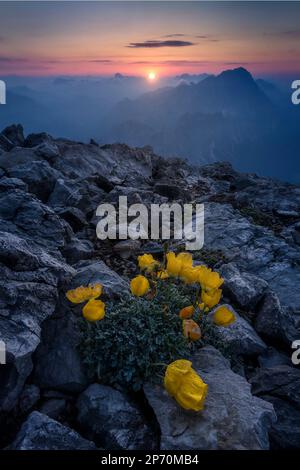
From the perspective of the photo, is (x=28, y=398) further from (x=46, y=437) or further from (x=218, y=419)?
(x=218, y=419)

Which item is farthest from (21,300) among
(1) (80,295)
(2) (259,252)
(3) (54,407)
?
(2) (259,252)

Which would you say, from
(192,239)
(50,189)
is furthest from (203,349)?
(50,189)

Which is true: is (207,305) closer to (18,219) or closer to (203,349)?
(203,349)

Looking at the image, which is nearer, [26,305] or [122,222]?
[26,305]

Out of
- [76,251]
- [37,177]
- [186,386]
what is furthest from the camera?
[37,177]

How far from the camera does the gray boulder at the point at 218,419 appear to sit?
3.92 metres

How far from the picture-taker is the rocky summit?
409 cm

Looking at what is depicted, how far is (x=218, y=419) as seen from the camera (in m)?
4.17

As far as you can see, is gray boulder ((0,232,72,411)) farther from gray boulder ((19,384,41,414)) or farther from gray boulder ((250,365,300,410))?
gray boulder ((250,365,300,410))

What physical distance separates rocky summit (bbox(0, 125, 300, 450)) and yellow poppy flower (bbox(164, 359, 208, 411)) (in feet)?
1.01

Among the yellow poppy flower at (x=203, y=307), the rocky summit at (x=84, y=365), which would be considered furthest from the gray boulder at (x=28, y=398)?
the yellow poppy flower at (x=203, y=307)

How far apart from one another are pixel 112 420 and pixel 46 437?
0.73 m
